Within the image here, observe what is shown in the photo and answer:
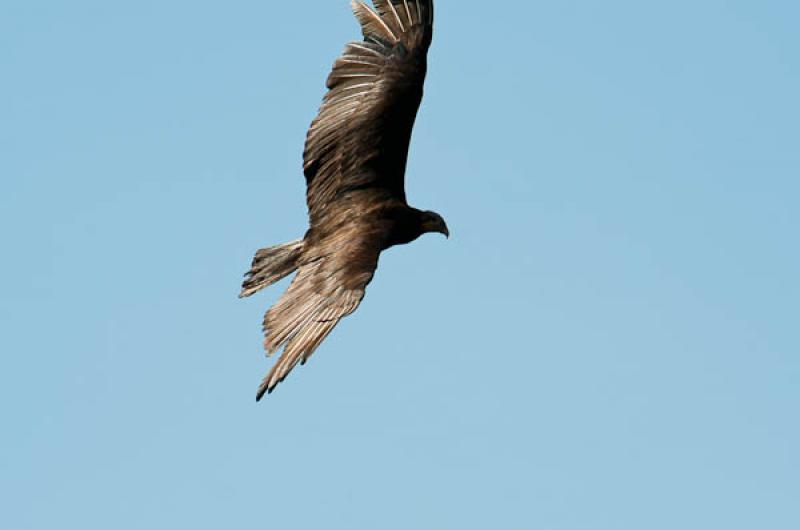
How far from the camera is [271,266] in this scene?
19266 millimetres

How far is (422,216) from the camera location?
65.1 feet

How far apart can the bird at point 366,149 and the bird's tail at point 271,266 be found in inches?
0.5

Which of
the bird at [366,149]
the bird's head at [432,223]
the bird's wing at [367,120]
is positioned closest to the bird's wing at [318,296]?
the bird at [366,149]

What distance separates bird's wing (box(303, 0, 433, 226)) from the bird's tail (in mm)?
451

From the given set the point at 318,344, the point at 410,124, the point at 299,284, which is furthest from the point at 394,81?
the point at 318,344

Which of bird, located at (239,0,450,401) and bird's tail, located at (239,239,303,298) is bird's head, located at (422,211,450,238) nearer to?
bird, located at (239,0,450,401)

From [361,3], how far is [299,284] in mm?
4087

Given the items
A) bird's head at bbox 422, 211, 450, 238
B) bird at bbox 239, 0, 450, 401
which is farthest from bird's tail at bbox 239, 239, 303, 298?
bird's head at bbox 422, 211, 450, 238

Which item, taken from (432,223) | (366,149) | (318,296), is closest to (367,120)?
(366,149)

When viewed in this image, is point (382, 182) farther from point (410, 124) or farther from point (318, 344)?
point (318, 344)

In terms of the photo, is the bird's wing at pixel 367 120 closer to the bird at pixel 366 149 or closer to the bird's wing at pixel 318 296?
the bird at pixel 366 149

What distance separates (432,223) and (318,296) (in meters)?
2.88

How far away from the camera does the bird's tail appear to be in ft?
62.8

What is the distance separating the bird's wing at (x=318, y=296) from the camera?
16.4 m
